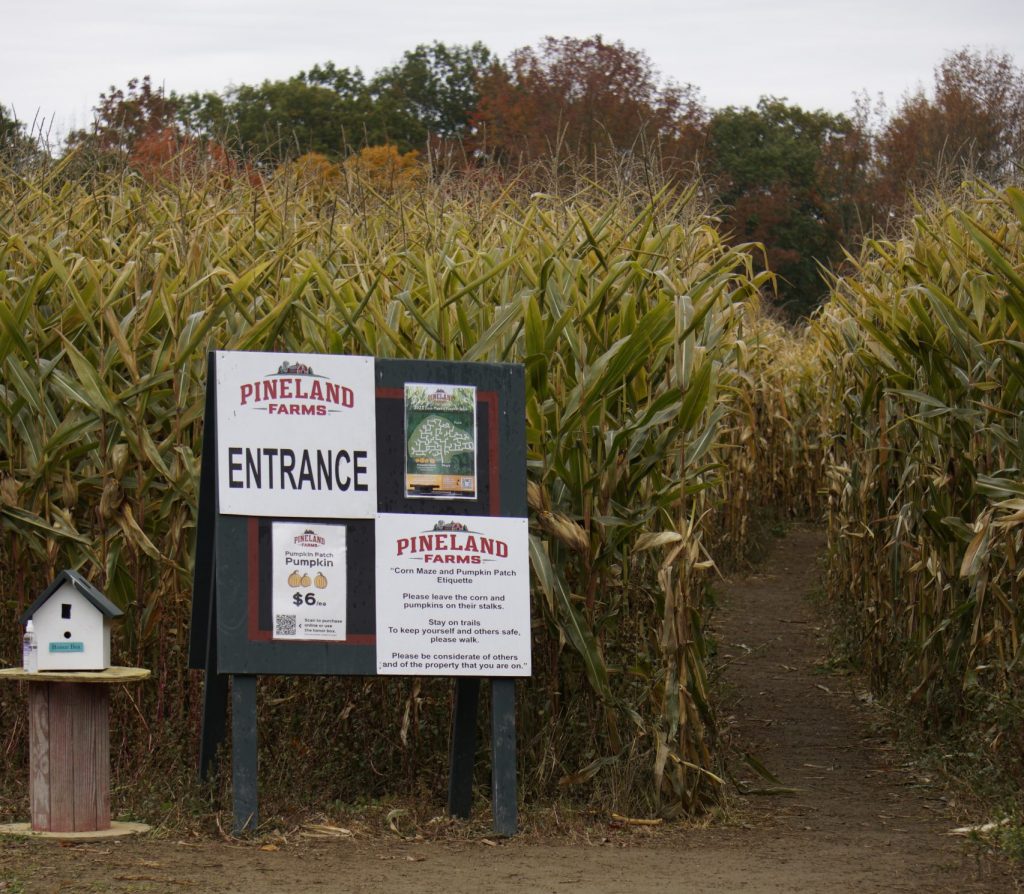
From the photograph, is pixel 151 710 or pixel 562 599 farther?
pixel 151 710

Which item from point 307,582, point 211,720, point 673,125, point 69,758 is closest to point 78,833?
point 69,758

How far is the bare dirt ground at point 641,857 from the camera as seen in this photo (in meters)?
4.80

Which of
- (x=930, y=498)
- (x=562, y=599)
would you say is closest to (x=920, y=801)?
(x=930, y=498)

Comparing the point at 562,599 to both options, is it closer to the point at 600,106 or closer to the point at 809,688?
the point at 809,688

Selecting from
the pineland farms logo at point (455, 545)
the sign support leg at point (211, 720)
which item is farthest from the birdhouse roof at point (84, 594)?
the pineland farms logo at point (455, 545)

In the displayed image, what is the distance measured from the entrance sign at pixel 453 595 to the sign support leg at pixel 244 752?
496 mm

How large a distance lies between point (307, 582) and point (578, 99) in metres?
23.9

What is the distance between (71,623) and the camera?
548 cm

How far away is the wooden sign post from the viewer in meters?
5.38

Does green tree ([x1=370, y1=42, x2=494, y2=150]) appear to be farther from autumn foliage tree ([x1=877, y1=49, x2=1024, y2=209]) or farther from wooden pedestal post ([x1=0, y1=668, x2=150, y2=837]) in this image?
wooden pedestal post ([x1=0, y1=668, x2=150, y2=837])

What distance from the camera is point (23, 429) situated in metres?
6.04

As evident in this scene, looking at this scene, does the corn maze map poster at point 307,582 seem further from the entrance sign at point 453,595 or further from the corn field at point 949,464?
the corn field at point 949,464

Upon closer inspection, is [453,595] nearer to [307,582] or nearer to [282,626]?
[307,582]

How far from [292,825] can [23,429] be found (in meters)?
1.99
